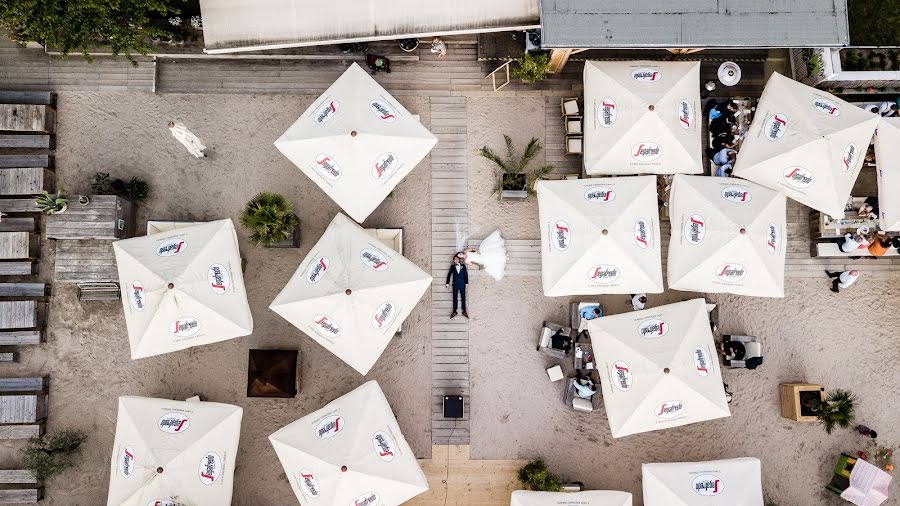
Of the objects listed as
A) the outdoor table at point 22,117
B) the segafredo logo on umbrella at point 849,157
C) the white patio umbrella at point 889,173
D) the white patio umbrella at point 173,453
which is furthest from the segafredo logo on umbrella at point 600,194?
the outdoor table at point 22,117

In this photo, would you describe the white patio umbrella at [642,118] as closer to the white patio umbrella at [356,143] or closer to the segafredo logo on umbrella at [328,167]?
the white patio umbrella at [356,143]

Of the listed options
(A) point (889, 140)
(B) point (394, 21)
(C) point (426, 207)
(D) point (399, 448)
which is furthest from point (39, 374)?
(A) point (889, 140)

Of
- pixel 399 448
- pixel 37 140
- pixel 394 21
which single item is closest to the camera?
pixel 399 448

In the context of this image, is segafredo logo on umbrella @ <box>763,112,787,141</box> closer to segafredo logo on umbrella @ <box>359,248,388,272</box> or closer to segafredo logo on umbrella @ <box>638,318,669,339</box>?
segafredo logo on umbrella @ <box>638,318,669,339</box>

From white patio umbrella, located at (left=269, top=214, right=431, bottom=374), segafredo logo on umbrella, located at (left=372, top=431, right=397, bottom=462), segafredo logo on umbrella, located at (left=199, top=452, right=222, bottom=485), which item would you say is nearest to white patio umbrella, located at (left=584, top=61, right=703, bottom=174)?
white patio umbrella, located at (left=269, top=214, right=431, bottom=374)

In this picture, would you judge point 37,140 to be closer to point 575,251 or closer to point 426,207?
point 426,207

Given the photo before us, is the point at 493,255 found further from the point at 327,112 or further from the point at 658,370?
the point at 327,112

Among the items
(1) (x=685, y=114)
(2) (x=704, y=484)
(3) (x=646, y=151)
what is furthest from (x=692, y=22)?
(2) (x=704, y=484)
